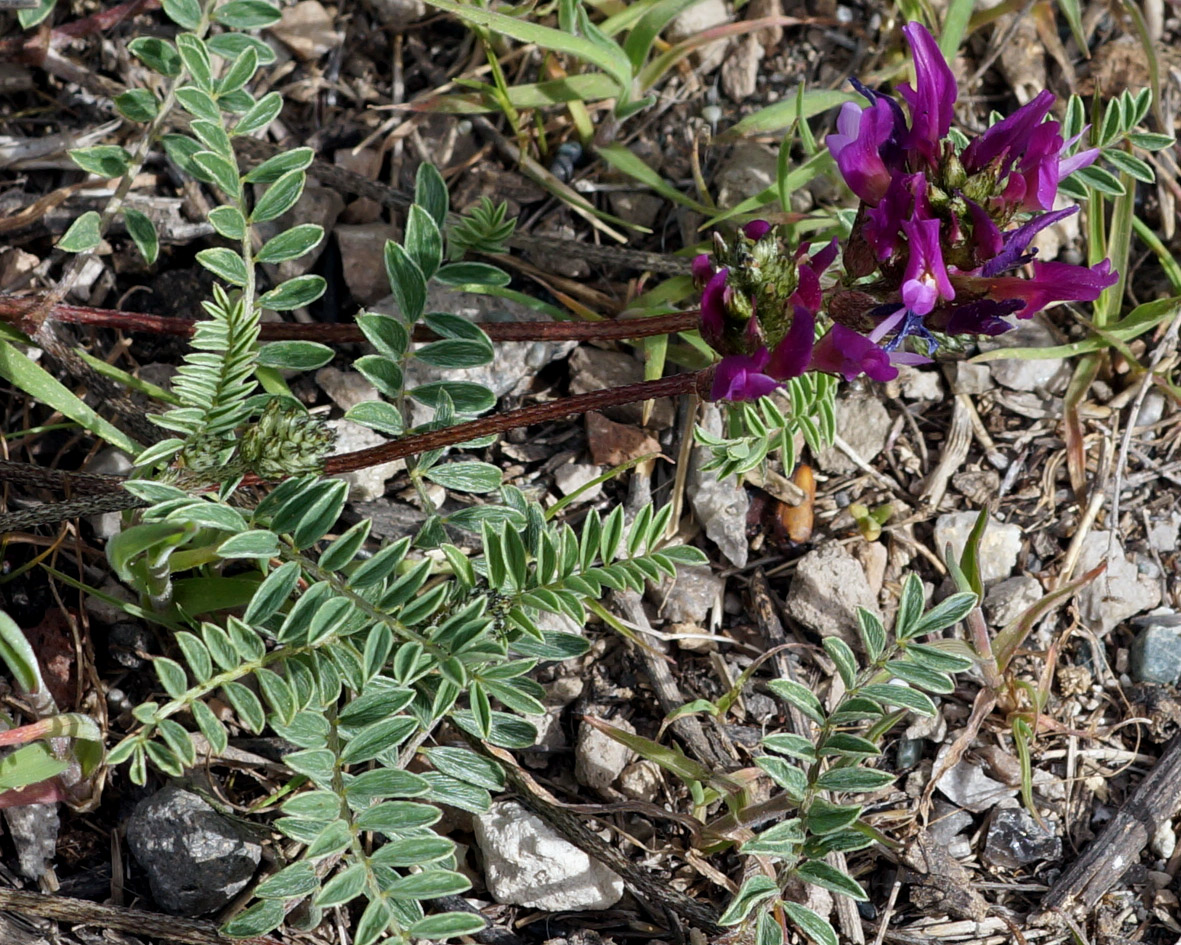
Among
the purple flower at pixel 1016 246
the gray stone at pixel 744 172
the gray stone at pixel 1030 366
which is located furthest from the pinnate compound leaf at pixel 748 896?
the gray stone at pixel 744 172

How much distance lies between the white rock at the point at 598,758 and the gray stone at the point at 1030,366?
162 centimetres

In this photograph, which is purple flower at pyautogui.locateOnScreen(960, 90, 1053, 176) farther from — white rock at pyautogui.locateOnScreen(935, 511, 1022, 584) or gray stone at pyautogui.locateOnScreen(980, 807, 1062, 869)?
gray stone at pyautogui.locateOnScreen(980, 807, 1062, 869)

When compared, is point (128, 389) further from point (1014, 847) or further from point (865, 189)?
point (1014, 847)

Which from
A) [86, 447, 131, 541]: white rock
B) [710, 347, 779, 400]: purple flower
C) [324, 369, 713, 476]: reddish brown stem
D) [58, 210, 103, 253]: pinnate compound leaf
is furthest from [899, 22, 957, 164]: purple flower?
[86, 447, 131, 541]: white rock

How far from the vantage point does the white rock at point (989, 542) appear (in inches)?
126

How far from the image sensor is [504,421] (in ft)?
8.25

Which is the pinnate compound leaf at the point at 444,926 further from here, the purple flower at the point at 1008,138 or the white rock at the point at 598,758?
the purple flower at the point at 1008,138

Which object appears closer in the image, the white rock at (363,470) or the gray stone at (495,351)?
the white rock at (363,470)

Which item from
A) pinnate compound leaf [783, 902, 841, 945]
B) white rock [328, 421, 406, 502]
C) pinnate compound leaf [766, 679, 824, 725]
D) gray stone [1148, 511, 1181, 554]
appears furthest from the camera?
gray stone [1148, 511, 1181, 554]

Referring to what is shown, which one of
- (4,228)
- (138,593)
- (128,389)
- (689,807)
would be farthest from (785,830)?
(4,228)

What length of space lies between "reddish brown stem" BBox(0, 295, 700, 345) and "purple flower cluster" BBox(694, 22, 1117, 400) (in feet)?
1.46

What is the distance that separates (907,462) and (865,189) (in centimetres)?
122

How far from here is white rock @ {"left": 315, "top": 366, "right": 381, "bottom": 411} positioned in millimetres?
3176

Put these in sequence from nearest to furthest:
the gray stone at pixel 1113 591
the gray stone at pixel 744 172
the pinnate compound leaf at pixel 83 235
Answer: the pinnate compound leaf at pixel 83 235, the gray stone at pixel 1113 591, the gray stone at pixel 744 172
